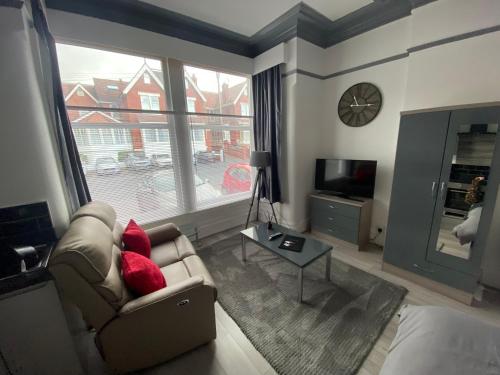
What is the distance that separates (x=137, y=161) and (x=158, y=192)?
47 centimetres

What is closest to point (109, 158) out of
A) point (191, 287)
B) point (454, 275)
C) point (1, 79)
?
point (1, 79)

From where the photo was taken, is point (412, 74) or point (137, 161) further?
point (137, 161)

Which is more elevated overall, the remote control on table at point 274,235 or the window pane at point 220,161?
the window pane at point 220,161

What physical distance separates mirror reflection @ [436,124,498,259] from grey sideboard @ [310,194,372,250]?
0.84 m

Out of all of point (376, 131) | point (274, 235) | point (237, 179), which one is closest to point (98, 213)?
point (274, 235)

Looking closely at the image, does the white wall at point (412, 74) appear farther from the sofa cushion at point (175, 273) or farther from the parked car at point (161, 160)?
the sofa cushion at point (175, 273)

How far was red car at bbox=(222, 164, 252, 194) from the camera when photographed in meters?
3.39

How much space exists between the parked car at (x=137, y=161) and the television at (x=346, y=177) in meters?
2.37

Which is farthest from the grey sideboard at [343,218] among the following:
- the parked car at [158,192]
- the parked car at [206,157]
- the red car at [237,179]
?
the parked car at [158,192]

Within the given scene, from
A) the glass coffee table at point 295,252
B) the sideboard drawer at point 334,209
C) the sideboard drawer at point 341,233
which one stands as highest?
the sideboard drawer at point 334,209

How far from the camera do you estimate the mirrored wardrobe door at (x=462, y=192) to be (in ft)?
5.53

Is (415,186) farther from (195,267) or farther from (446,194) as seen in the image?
(195,267)

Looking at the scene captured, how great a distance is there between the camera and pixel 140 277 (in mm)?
1344

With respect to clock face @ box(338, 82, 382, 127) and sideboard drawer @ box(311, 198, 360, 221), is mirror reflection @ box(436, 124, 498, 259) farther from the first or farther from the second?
clock face @ box(338, 82, 382, 127)
